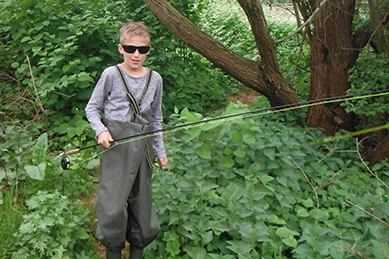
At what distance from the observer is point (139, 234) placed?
2.70 m

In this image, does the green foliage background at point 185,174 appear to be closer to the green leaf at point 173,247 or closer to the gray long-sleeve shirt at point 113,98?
the green leaf at point 173,247

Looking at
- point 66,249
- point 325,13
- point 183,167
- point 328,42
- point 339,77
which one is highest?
point 325,13

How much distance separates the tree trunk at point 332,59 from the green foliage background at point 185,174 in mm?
269

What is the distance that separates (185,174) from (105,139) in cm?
129

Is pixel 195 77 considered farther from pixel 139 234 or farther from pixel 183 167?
pixel 139 234

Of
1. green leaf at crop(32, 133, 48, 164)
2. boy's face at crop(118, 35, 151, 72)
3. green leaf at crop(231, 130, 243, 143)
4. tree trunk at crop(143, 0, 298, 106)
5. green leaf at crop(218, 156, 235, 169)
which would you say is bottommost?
green leaf at crop(32, 133, 48, 164)

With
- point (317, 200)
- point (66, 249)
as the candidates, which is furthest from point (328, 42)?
point (66, 249)

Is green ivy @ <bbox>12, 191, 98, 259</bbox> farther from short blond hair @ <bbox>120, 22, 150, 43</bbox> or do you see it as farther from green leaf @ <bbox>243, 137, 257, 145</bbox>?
green leaf @ <bbox>243, 137, 257, 145</bbox>

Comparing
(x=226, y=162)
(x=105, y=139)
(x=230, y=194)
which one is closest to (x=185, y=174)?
(x=226, y=162)

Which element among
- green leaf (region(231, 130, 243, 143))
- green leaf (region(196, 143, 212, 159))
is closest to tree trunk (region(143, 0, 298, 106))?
green leaf (region(231, 130, 243, 143))

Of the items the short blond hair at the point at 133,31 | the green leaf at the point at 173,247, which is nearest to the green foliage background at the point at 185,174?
the green leaf at the point at 173,247

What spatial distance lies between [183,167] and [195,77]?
3201mm

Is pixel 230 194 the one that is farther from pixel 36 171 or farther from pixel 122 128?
pixel 36 171

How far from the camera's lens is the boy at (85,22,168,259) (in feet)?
8.25
